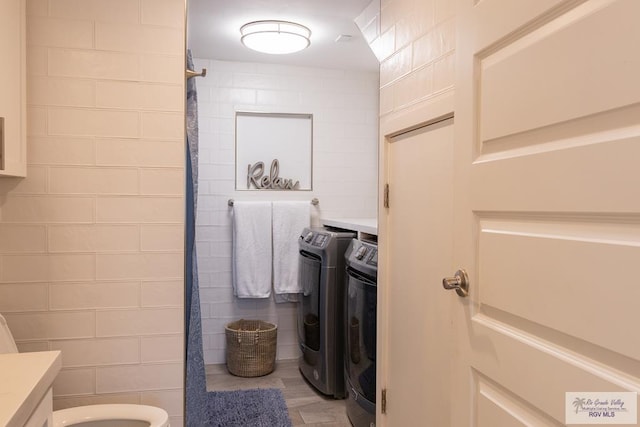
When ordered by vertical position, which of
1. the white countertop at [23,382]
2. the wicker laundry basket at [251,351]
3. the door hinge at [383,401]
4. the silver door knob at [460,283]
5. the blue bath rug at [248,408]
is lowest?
the blue bath rug at [248,408]

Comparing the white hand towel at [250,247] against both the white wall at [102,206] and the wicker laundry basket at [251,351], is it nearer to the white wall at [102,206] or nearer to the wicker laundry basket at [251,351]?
the wicker laundry basket at [251,351]

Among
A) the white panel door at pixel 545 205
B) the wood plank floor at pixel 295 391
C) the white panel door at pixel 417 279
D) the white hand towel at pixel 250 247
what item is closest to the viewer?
the white panel door at pixel 545 205

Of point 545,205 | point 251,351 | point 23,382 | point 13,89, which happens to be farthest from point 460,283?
point 251,351

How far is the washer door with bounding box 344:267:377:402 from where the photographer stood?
7.80ft

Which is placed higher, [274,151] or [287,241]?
[274,151]

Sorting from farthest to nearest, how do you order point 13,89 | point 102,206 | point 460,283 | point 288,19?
point 288,19
point 102,206
point 13,89
point 460,283

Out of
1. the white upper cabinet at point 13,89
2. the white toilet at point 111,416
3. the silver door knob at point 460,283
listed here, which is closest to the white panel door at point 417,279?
the silver door knob at point 460,283

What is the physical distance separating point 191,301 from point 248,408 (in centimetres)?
111

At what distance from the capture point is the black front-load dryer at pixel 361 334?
2377 millimetres

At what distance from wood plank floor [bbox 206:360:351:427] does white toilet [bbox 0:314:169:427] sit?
126 centimetres

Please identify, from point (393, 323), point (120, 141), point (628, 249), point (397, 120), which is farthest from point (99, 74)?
point (628, 249)

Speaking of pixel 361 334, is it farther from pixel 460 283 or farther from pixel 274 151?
pixel 274 151

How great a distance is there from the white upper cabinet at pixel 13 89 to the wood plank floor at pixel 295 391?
1.96 m

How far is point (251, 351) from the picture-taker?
344 cm
